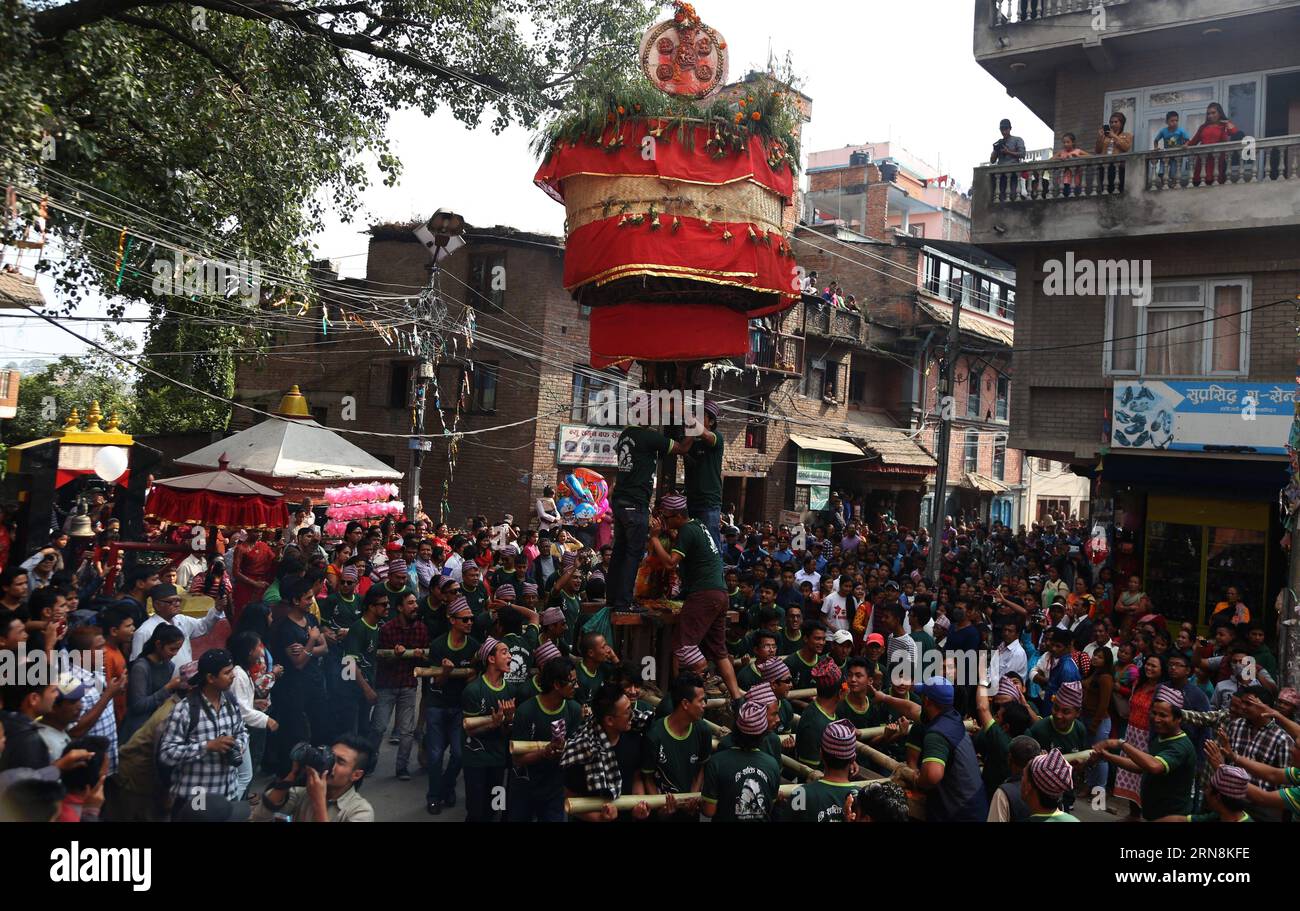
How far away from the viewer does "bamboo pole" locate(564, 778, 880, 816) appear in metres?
5.28

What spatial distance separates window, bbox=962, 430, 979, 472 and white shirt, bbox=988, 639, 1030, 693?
28.0m

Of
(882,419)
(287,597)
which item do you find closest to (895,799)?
(287,597)

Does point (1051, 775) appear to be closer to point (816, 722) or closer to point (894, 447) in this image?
point (816, 722)

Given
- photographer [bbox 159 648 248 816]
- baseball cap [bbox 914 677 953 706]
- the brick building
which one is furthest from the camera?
the brick building

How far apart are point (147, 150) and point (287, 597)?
6.42 meters

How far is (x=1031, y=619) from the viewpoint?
11.8 meters

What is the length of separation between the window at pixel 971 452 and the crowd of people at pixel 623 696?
24.9 metres

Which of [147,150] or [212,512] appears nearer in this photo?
[147,150]

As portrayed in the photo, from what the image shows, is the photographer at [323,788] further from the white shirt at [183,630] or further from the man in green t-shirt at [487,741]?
the white shirt at [183,630]

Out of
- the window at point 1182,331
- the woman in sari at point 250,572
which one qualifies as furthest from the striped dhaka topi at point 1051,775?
the window at point 1182,331

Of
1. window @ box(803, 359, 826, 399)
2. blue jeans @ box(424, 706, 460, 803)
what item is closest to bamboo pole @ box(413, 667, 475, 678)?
blue jeans @ box(424, 706, 460, 803)

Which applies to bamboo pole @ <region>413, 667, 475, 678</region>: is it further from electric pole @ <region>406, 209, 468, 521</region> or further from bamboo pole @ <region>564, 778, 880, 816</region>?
electric pole @ <region>406, 209, 468, 521</region>

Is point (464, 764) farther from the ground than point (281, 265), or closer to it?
closer to it
